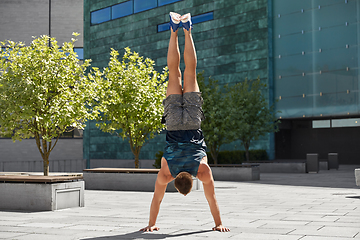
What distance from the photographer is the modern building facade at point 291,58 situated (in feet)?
110

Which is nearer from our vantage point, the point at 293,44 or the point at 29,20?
the point at 293,44

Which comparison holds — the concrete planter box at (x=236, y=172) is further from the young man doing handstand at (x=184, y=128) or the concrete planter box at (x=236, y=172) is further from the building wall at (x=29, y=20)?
the building wall at (x=29, y=20)

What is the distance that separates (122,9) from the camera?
48156 millimetres

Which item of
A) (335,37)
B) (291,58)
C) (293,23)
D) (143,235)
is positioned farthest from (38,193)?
(293,23)

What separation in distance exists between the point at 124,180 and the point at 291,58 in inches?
895

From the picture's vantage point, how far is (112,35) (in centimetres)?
4881

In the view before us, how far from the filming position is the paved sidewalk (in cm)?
729

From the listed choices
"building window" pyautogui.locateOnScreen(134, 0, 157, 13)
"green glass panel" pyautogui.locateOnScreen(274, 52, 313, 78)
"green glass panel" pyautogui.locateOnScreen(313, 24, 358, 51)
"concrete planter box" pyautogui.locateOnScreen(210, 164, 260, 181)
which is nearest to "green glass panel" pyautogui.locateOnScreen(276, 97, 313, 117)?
"green glass panel" pyautogui.locateOnScreen(274, 52, 313, 78)

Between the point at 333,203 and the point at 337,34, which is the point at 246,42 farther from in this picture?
the point at 333,203

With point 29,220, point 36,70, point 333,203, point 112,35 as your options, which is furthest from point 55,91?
point 112,35

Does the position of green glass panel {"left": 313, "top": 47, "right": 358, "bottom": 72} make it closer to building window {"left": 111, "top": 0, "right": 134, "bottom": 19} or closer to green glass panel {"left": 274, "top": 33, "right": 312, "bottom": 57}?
green glass panel {"left": 274, "top": 33, "right": 312, "bottom": 57}

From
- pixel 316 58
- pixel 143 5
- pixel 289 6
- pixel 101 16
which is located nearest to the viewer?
pixel 316 58

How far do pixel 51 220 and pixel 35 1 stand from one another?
139ft

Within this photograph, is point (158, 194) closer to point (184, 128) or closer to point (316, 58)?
point (184, 128)
